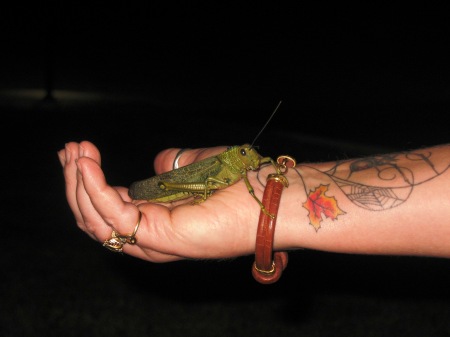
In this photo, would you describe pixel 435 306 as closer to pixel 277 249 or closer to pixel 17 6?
pixel 277 249

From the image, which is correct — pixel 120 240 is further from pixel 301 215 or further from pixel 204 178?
pixel 301 215

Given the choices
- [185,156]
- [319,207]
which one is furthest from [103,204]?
[185,156]

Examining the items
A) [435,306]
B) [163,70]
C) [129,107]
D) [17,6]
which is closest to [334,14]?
[163,70]

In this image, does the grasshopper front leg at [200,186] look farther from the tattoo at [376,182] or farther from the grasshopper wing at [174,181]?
the tattoo at [376,182]

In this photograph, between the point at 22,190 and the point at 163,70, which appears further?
the point at 163,70

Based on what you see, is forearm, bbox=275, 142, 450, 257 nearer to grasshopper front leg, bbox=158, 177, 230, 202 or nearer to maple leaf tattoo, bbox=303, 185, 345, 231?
maple leaf tattoo, bbox=303, 185, 345, 231

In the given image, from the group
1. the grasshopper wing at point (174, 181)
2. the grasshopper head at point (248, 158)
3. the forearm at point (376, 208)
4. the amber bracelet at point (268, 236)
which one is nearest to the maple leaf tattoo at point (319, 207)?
the forearm at point (376, 208)

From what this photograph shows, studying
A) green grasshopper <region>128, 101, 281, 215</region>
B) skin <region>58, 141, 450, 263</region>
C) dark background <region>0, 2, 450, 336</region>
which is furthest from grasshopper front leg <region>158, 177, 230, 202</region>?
dark background <region>0, 2, 450, 336</region>

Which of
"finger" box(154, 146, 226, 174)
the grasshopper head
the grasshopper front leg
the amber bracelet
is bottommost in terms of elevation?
the amber bracelet
